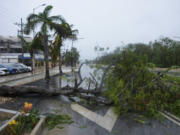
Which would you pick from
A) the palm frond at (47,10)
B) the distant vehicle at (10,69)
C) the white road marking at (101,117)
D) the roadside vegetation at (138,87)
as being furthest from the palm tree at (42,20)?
the white road marking at (101,117)

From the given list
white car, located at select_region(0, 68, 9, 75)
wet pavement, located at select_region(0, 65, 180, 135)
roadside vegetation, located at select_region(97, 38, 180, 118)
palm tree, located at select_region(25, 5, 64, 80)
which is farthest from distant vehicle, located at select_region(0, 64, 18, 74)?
roadside vegetation, located at select_region(97, 38, 180, 118)

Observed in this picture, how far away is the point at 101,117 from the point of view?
3.85m

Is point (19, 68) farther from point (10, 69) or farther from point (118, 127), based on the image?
point (118, 127)

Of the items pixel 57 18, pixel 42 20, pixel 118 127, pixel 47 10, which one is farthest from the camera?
pixel 57 18

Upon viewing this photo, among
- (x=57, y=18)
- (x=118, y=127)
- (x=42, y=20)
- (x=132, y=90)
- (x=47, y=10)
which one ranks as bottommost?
(x=118, y=127)

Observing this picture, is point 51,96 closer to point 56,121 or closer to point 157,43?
point 56,121

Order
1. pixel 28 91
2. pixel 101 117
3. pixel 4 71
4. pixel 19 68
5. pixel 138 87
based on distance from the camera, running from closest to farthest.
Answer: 1. pixel 101 117
2. pixel 138 87
3. pixel 28 91
4. pixel 4 71
5. pixel 19 68

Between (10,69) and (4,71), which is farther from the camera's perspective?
(10,69)

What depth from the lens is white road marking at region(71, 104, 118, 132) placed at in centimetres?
343

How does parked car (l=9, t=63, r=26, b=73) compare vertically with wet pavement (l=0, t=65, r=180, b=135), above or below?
above

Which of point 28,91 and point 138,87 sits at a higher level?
point 138,87

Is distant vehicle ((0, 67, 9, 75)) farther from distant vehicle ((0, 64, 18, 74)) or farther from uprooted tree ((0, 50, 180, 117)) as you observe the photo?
uprooted tree ((0, 50, 180, 117))

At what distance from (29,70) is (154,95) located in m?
17.1

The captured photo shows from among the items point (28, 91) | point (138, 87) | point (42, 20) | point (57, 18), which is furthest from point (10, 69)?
point (138, 87)
